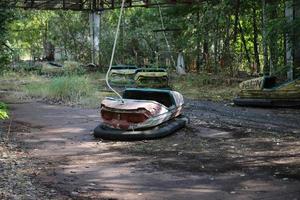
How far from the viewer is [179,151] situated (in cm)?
692

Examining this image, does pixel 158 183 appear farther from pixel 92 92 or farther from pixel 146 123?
pixel 92 92

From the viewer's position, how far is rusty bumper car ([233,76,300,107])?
11.3 metres

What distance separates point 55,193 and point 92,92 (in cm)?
921

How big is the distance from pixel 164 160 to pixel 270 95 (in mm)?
5812

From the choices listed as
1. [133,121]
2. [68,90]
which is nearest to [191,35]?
[68,90]

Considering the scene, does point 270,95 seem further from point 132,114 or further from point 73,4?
point 73,4

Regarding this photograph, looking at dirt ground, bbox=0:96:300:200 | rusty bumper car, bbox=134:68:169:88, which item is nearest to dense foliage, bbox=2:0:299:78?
rusty bumper car, bbox=134:68:169:88

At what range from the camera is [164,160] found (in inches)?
252

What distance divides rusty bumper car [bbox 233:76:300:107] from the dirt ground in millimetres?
1345

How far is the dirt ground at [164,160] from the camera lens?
495 cm

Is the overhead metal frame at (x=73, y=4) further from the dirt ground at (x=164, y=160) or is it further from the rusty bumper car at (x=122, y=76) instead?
the dirt ground at (x=164, y=160)

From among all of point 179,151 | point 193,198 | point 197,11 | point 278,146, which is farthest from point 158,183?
point 197,11

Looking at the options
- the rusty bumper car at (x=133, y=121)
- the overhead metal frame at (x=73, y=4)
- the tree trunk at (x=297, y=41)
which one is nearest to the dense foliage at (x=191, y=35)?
the tree trunk at (x=297, y=41)

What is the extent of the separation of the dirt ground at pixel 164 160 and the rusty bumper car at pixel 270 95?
4.41 feet
